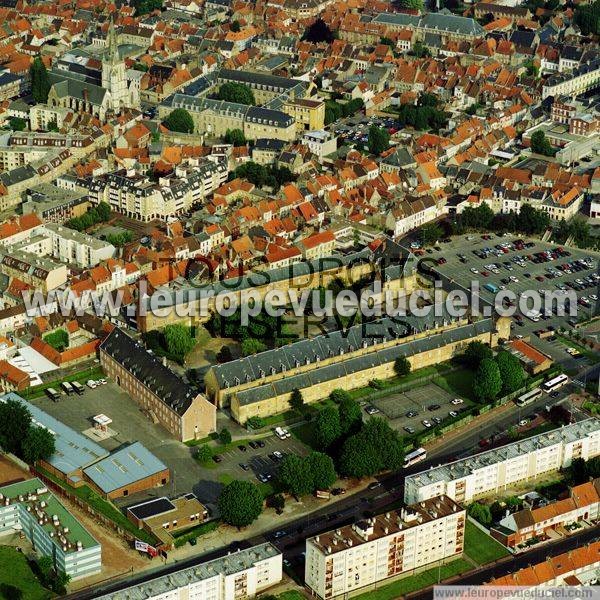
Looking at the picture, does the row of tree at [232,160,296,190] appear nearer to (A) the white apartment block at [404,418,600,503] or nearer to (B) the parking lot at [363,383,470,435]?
(B) the parking lot at [363,383,470,435]

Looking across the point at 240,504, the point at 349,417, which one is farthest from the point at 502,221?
the point at 240,504

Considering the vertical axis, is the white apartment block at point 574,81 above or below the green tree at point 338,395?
above

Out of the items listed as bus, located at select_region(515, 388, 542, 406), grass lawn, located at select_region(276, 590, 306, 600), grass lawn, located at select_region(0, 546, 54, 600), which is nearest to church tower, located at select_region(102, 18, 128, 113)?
bus, located at select_region(515, 388, 542, 406)

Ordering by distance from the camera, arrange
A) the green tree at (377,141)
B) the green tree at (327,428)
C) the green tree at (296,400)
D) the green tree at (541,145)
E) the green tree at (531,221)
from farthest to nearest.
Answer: the green tree at (541,145), the green tree at (377,141), the green tree at (531,221), the green tree at (296,400), the green tree at (327,428)

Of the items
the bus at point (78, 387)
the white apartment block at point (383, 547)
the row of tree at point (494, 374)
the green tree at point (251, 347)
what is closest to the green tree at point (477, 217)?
the row of tree at point (494, 374)

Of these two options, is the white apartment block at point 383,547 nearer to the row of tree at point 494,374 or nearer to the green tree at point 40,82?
the row of tree at point 494,374

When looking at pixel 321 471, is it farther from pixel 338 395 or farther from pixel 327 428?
pixel 338 395

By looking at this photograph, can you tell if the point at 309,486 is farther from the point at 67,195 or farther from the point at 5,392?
the point at 67,195
